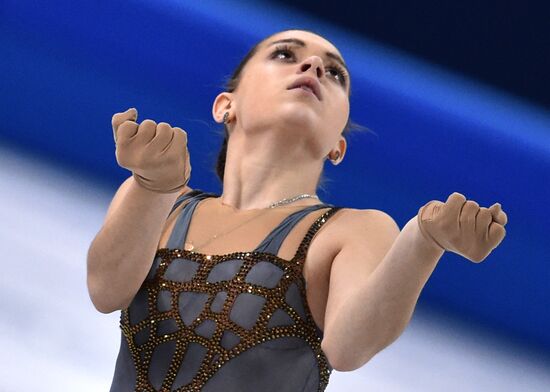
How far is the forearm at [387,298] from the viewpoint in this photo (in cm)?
144

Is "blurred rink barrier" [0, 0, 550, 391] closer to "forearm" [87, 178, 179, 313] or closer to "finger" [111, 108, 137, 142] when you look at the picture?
"forearm" [87, 178, 179, 313]

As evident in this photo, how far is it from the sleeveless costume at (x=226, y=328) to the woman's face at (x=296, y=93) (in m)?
0.17

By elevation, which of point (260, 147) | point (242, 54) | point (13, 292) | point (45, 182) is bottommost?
point (13, 292)

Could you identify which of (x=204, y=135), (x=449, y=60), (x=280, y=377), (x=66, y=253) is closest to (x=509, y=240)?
(x=449, y=60)

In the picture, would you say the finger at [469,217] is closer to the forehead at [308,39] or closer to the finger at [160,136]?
the finger at [160,136]

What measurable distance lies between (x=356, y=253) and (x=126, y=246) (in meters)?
0.31

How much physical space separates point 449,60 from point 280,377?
1.19 meters

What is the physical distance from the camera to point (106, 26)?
9.29 ft

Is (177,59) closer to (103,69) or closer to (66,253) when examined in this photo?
(103,69)

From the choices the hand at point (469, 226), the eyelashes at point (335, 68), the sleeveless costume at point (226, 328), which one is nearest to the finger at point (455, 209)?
the hand at point (469, 226)

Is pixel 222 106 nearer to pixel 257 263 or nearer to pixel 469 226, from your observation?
pixel 257 263

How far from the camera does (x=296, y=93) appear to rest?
72.4 inches

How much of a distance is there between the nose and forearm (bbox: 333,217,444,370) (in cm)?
44

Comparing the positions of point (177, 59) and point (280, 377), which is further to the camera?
point (177, 59)
